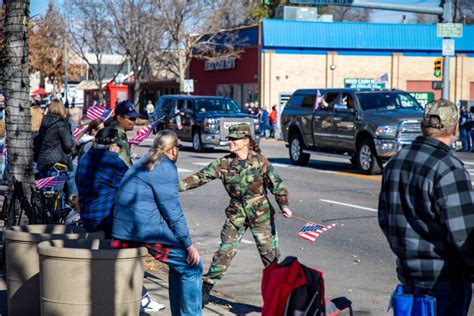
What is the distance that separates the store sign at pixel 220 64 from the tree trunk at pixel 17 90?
1812 inches

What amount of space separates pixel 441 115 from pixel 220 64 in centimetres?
5276

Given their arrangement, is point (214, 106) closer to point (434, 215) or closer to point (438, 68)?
point (438, 68)

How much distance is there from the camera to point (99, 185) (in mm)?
7141

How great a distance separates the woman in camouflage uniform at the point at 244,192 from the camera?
25.8ft

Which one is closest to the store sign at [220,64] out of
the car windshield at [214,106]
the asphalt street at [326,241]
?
the car windshield at [214,106]

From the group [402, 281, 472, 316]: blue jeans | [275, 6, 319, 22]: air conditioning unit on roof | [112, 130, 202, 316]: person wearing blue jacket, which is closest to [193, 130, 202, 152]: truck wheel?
[112, 130, 202, 316]: person wearing blue jacket

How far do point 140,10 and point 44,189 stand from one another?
44684 mm

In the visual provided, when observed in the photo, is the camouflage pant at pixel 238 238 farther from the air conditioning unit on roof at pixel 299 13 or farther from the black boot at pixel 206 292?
the air conditioning unit on roof at pixel 299 13

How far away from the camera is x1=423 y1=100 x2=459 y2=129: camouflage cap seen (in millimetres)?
4605

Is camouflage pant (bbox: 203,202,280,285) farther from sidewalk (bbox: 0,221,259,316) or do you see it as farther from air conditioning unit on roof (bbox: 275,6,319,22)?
air conditioning unit on roof (bbox: 275,6,319,22)

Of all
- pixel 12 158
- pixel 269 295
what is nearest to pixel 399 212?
pixel 269 295

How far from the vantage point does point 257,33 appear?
52.3 metres

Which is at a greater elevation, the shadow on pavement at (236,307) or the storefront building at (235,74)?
the storefront building at (235,74)

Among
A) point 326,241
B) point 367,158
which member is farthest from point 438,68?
point 326,241
